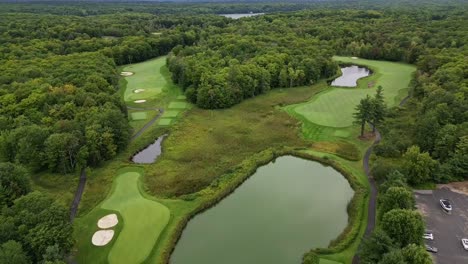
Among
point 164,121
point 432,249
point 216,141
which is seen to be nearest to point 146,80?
point 164,121

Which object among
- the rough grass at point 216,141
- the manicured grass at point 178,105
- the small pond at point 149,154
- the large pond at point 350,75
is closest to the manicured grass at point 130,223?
the rough grass at point 216,141

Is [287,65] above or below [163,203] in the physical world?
above

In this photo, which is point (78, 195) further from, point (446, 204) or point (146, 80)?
point (146, 80)

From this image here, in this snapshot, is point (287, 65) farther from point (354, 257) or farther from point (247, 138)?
point (354, 257)

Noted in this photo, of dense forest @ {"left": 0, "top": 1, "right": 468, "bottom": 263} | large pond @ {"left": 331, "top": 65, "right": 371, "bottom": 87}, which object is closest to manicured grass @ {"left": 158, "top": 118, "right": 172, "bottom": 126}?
dense forest @ {"left": 0, "top": 1, "right": 468, "bottom": 263}

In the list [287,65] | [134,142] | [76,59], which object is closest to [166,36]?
[76,59]

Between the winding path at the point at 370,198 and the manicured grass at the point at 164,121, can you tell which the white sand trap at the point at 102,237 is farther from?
the manicured grass at the point at 164,121
